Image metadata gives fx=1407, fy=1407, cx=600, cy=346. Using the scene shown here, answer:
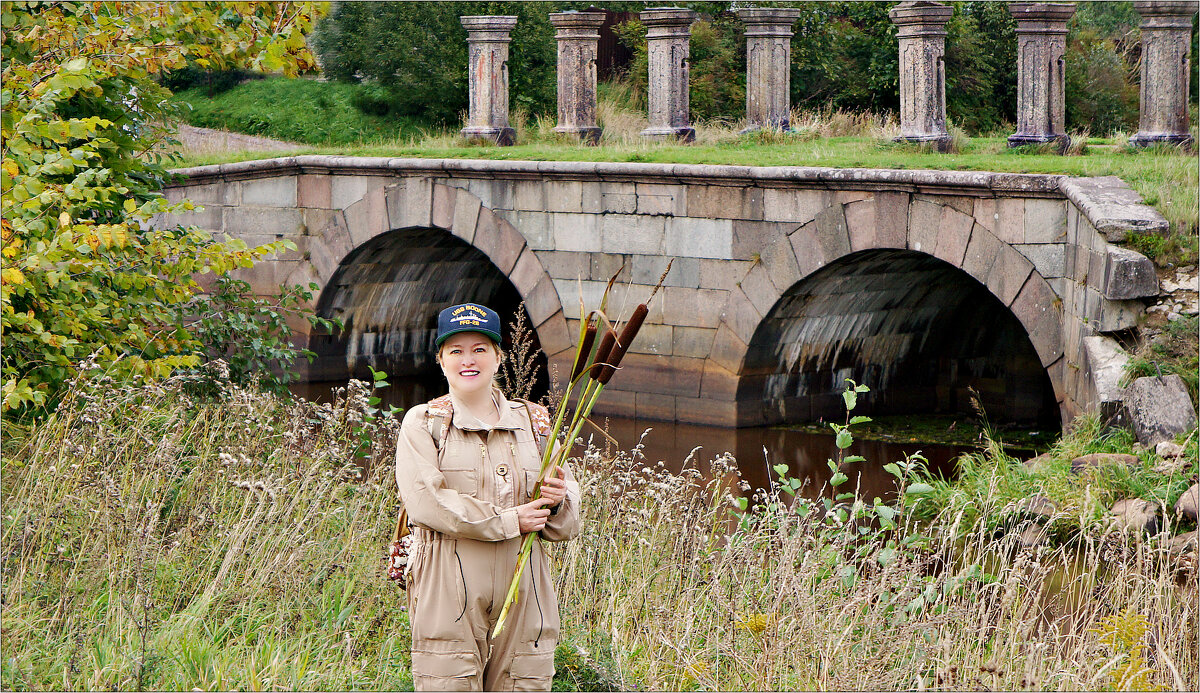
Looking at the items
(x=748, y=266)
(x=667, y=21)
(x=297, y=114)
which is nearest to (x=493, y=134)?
(x=667, y=21)

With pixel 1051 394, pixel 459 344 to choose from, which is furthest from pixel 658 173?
pixel 459 344

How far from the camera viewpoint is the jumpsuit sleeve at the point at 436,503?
3326mm

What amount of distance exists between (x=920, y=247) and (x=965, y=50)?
11.5 m

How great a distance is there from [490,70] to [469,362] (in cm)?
1195

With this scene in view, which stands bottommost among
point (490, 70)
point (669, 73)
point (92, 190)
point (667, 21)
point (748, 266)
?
point (748, 266)

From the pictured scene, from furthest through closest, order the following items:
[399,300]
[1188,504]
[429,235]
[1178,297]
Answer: [399,300], [429,235], [1178,297], [1188,504]

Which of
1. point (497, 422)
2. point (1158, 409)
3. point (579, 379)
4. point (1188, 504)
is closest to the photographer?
point (579, 379)

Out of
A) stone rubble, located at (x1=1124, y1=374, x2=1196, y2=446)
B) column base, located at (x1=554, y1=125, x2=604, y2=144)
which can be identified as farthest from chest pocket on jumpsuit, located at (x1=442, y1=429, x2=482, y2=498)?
column base, located at (x1=554, y1=125, x2=604, y2=144)

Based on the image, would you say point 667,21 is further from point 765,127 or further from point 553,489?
point 553,489

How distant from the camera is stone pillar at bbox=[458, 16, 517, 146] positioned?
14.9 meters

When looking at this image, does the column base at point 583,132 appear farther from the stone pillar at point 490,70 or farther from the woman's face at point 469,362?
the woman's face at point 469,362

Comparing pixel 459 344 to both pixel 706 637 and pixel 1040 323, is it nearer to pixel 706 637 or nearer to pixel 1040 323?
pixel 706 637

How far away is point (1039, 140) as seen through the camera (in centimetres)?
1176

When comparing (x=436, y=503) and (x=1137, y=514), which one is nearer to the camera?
(x=436, y=503)
